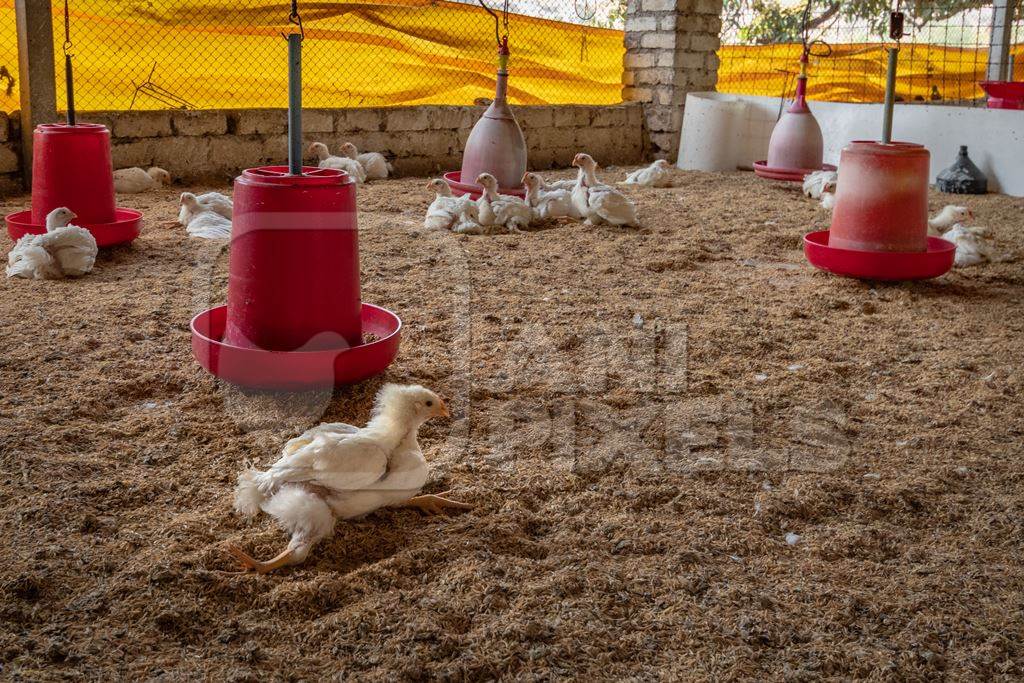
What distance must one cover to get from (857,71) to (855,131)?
1.61 metres

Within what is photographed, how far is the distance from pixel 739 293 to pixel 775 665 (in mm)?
2922

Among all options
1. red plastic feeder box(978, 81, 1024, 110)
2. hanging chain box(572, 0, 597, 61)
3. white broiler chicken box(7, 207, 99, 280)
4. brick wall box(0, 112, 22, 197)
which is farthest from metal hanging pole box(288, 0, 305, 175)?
red plastic feeder box(978, 81, 1024, 110)

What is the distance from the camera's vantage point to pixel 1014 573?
6.95 ft

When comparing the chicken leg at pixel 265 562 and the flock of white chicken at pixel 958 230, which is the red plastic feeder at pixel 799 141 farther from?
the chicken leg at pixel 265 562

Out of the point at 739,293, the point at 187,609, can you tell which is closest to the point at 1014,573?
the point at 187,609

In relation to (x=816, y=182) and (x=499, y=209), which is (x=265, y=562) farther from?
(x=816, y=182)

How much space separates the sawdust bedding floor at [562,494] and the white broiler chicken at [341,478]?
0.06 meters

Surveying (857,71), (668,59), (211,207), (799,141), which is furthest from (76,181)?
(857,71)

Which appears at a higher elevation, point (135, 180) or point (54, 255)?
point (135, 180)

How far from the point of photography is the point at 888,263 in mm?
4523

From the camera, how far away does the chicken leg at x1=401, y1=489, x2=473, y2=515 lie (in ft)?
7.67

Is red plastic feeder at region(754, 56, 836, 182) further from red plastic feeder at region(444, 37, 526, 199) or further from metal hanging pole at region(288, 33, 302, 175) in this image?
metal hanging pole at region(288, 33, 302, 175)

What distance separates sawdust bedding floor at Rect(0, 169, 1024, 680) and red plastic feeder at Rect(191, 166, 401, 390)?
0.41ft

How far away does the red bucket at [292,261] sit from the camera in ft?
9.56
